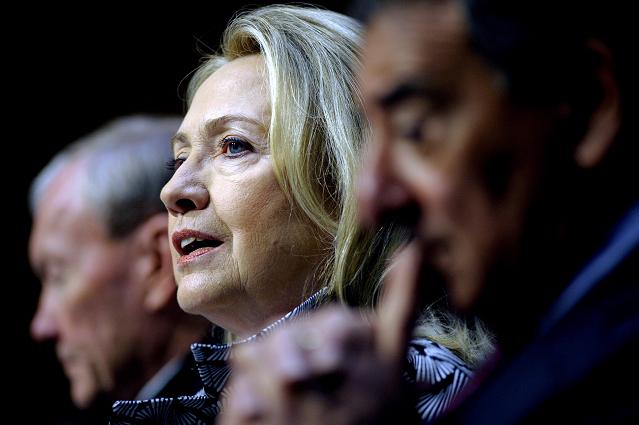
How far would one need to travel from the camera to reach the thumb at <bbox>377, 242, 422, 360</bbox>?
128 centimetres

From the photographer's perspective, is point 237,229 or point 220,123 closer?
point 237,229

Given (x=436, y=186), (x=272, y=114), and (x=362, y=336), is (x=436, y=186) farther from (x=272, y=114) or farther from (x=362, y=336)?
(x=272, y=114)

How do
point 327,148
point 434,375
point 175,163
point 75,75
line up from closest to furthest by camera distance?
point 434,375 → point 327,148 → point 175,163 → point 75,75

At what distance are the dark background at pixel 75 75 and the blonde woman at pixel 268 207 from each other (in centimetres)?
227

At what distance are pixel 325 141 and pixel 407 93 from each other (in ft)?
3.96

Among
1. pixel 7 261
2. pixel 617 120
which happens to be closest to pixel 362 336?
pixel 617 120

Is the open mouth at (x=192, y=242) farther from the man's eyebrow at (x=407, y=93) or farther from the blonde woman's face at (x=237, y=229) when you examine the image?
the man's eyebrow at (x=407, y=93)

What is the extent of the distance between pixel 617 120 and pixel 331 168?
1230 millimetres

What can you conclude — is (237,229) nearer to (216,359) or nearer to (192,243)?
(192,243)

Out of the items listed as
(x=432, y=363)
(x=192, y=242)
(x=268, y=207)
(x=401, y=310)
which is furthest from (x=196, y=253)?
(x=401, y=310)

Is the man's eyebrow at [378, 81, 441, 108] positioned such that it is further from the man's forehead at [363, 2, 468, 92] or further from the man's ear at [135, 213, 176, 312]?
the man's ear at [135, 213, 176, 312]

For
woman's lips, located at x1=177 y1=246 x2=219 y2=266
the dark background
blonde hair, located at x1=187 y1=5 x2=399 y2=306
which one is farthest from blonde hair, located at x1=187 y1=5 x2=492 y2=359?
the dark background

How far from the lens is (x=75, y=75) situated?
16.2ft

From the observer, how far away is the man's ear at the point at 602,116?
51.2 inches
